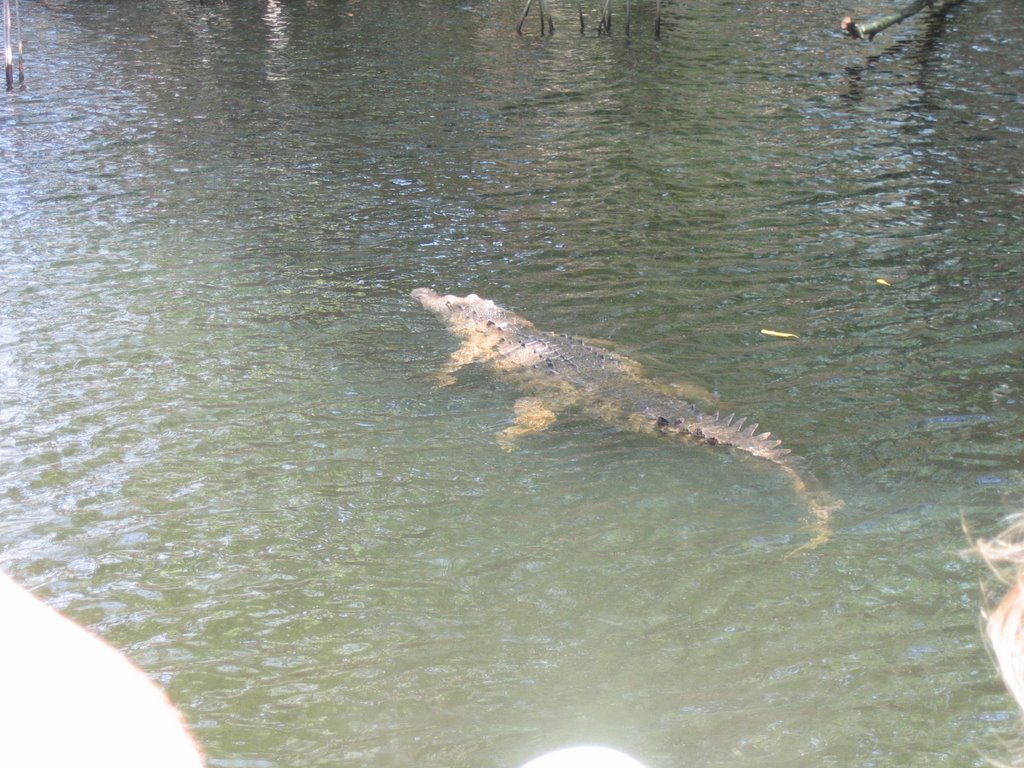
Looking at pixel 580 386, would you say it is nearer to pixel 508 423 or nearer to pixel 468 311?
pixel 508 423

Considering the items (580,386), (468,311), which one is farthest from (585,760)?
(468,311)

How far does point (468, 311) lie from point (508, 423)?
171cm

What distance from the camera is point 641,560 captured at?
5.34 m

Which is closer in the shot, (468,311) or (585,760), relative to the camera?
(585,760)

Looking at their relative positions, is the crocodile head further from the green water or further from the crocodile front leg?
the crocodile front leg

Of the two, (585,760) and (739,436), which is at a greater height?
(585,760)

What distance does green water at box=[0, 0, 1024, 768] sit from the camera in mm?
4512

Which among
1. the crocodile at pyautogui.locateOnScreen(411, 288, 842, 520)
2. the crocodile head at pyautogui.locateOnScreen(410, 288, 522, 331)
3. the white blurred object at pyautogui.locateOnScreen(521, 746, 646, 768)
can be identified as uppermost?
the white blurred object at pyautogui.locateOnScreen(521, 746, 646, 768)

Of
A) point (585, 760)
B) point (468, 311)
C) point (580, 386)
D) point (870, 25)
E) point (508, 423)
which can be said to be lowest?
point (508, 423)

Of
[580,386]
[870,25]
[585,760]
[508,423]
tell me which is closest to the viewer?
[585,760]

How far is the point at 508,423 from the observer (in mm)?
6844

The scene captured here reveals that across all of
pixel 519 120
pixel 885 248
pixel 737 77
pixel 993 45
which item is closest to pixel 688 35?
pixel 737 77

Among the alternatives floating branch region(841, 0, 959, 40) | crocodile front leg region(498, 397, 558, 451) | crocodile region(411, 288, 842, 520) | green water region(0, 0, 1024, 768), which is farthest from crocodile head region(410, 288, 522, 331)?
floating branch region(841, 0, 959, 40)

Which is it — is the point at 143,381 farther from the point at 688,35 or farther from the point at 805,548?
the point at 688,35
